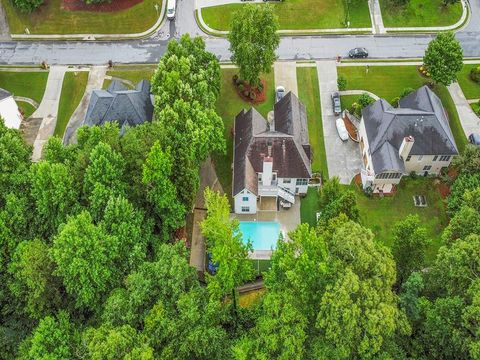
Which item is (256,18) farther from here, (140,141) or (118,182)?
(118,182)

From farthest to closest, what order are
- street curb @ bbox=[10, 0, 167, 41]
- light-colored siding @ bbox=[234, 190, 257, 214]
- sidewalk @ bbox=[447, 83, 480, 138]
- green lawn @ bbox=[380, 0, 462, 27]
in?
green lawn @ bbox=[380, 0, 462, 27] < street curb @ bbox=[10, 0, 167, 41] < sidewalk @ bbox=[447, 83, 480, 138] < light-colored siding @ bbox=[234, 190, 257, 214]

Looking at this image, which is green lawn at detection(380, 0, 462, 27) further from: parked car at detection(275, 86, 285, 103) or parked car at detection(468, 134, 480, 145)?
parked car at detection(468, 134, 480, 145)

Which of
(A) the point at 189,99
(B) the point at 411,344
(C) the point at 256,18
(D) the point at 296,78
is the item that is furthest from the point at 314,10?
(B) the point at 411,344

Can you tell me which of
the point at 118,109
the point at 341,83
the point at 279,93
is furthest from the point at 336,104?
the point at 118,109

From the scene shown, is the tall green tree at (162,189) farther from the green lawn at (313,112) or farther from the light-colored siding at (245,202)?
the green lawn at (313,112)

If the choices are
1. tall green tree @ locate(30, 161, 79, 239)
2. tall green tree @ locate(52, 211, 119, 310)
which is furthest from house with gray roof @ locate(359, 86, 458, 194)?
tall green tree @ locate(30, 161, 79, 239)

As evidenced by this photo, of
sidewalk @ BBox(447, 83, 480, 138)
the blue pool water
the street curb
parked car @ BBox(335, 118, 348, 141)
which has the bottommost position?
the blue pool water
